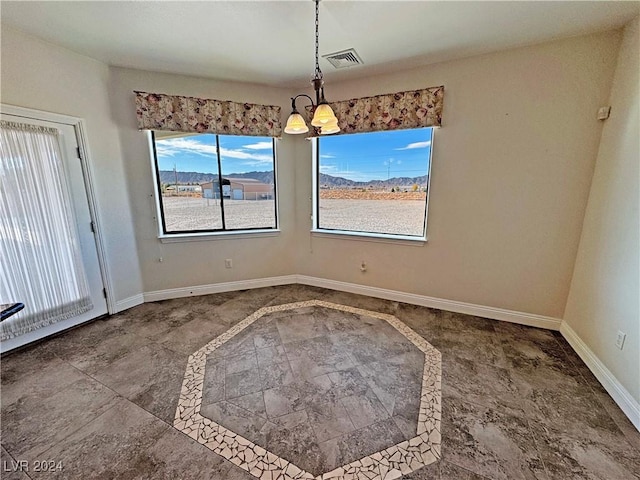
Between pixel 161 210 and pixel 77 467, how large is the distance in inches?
102

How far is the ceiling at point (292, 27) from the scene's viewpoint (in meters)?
1.91

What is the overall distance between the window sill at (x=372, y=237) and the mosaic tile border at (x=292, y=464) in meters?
1.50

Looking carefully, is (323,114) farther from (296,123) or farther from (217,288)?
(217,288)

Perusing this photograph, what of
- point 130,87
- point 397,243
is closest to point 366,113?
point 397,243

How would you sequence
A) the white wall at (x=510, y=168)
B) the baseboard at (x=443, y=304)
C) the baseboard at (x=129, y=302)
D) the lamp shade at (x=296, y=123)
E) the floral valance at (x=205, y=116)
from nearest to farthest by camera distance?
the lamp shade at (x=296, y=123)
the white wall at (x=510, y=168)
the baseboard at (x=443, y=304)
the floral valance at (x=205, y=116)
the baseboard at (x=129, y=302)

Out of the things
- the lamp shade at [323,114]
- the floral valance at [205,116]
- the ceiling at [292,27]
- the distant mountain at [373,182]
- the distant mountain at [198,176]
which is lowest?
the distant mountain at [373,182]

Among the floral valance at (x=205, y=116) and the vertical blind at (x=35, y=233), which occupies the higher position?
the floral valance at (x=205, y=116)

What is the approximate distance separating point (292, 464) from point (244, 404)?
55 cm

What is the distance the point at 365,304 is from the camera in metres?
3.38

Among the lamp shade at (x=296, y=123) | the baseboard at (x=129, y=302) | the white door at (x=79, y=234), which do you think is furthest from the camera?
the baseboard at (x=129, y=302)

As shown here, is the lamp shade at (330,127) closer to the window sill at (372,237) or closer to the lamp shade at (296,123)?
the lamp shade at (296,123)

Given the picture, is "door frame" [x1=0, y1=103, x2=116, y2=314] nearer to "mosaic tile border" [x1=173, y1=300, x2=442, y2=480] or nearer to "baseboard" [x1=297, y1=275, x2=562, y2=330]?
"mosaic tile border" [x1=173, y1=300, x2=442, y2=480]

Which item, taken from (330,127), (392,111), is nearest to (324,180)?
(392,111)

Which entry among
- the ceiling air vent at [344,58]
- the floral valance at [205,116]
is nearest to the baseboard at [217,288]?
the floral valance at [205,116]
